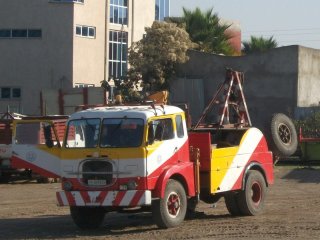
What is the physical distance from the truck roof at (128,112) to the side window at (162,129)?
15 centimetres

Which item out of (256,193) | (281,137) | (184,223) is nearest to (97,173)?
(184,223)

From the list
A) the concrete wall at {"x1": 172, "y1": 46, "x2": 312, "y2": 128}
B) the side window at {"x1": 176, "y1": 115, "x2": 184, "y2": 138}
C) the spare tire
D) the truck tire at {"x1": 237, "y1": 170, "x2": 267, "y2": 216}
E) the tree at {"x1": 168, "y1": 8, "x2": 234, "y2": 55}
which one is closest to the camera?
the side window at {"x1": 176, "y1": 115, "x2": 184, "y2": 138}

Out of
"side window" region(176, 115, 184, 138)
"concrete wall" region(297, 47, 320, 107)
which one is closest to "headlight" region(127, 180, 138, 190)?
"side window" region(176, 115, 184, 138)

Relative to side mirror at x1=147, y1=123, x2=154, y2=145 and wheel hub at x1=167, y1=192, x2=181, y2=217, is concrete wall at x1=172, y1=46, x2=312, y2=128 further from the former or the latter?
side mirror at x1=147, y1=123, x2=154, y2=145

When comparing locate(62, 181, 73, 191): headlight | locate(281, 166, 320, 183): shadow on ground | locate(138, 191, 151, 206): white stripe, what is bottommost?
locate(281, 166, 320, 183): shadow on ground

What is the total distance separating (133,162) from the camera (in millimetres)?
14844

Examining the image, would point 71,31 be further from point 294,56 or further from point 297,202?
point 297,202

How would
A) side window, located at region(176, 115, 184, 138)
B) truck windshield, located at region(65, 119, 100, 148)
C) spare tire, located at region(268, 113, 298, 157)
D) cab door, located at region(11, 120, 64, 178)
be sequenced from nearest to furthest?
truck windshield, located at region(65, 119, 100, 148) < side window, located at region(176, 115, 184, 138) < cab door, located at region(11, 120, 64, 178) < spare tire, located at region(268, 113, 298, 157)

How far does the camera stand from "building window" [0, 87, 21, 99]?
1805 inches

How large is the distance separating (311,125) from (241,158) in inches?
790

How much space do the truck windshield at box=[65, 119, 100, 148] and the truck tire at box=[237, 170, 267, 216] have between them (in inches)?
153

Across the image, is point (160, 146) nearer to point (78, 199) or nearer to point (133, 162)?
point (133, 162)

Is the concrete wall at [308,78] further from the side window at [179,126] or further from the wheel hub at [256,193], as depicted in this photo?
the side window at [179,126]

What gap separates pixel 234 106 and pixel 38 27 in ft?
90.9
